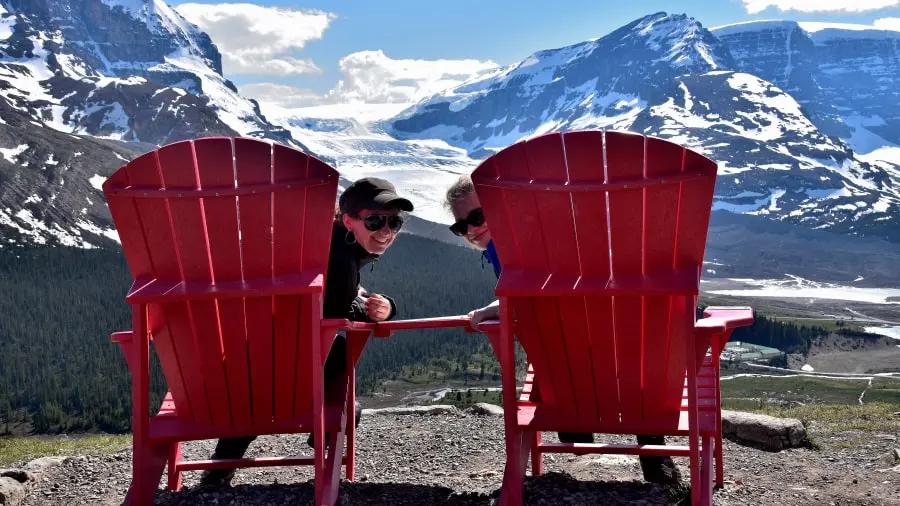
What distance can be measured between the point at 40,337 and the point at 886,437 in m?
143

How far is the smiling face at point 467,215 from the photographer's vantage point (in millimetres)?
6426

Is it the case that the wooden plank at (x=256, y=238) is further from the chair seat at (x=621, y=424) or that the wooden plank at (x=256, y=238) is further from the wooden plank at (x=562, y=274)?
the chair seat at (x=621, y=424)

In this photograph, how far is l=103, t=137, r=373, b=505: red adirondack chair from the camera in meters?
5.36

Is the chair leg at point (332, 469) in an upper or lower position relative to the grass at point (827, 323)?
upper

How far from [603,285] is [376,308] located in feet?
5.82

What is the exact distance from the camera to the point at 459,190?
648cm

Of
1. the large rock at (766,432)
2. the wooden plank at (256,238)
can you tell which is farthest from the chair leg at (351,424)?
the large rock at (766,432)

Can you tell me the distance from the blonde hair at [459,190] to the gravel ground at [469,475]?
2.04 meters

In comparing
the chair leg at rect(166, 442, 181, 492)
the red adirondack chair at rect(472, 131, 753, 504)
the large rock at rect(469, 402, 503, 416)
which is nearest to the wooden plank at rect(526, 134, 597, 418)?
the red adirondack chair at rect(472, 131, 753, 504)

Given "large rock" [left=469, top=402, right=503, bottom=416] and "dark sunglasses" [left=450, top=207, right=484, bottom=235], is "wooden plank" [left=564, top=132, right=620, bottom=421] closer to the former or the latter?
"dark sunglasses" [left=450, top=207, right=484, bottom=235]

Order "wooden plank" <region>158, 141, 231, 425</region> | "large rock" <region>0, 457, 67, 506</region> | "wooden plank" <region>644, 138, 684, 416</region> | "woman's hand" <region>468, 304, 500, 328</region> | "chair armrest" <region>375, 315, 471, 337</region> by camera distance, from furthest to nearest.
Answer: "large rock" <region>0, 457, 67, 506</region> → "chair armrest" <region>375, 315, 471, 337</region> → "woman's hand" <region>468, 304, 500, 328</region> → "wooden plank" <region>158, 141, 231, 425</region> → "wooden plank" <region>644, 138, 684, 416</region>

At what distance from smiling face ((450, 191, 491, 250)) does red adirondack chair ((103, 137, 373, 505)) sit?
114cm

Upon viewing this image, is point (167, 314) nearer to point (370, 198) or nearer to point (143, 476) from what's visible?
point (143, 476)

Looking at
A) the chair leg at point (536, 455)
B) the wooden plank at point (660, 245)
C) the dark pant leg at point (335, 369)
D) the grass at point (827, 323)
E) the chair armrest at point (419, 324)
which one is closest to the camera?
the wooden plank at point (660, 245)
